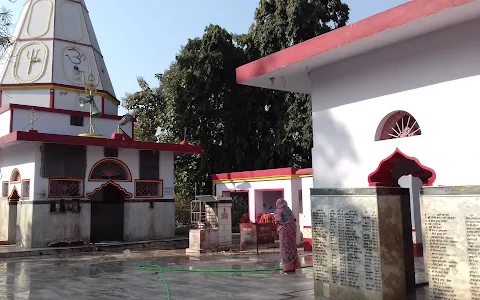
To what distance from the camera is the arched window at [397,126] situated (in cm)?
693

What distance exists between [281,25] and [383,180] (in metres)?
17.8

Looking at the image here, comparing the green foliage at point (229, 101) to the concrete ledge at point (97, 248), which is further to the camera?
the green foliage at point (229, 101)

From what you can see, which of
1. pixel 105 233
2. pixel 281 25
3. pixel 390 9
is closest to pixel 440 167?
pixel 390 9

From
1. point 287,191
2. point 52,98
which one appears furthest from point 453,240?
point 52,98

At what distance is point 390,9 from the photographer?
20.6 feet

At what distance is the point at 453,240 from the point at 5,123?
17722mm

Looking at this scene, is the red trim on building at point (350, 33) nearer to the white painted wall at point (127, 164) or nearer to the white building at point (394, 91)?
the white building at point (394, 91)

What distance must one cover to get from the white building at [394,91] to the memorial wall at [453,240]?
0.68 m

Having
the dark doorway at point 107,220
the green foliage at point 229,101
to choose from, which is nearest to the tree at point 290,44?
the green foliage at point 229,101

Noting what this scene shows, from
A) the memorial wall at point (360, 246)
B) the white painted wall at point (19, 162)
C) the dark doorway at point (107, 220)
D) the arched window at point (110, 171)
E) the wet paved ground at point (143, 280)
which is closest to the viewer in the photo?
the memorial wall at point (360, 246)

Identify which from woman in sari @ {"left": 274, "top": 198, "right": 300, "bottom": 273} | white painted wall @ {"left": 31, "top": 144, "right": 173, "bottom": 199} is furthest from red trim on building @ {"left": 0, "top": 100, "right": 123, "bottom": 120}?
woman in sari @ {"left": 274, "top": 198, "right": 300, "bottom": 273}

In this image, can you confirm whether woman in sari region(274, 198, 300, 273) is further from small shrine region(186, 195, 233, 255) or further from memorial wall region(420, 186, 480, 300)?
→ small shrine region(186, 195, 233, 255)

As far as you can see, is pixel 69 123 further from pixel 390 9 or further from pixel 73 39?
pixel 390 9

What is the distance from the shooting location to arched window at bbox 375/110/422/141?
693cm
